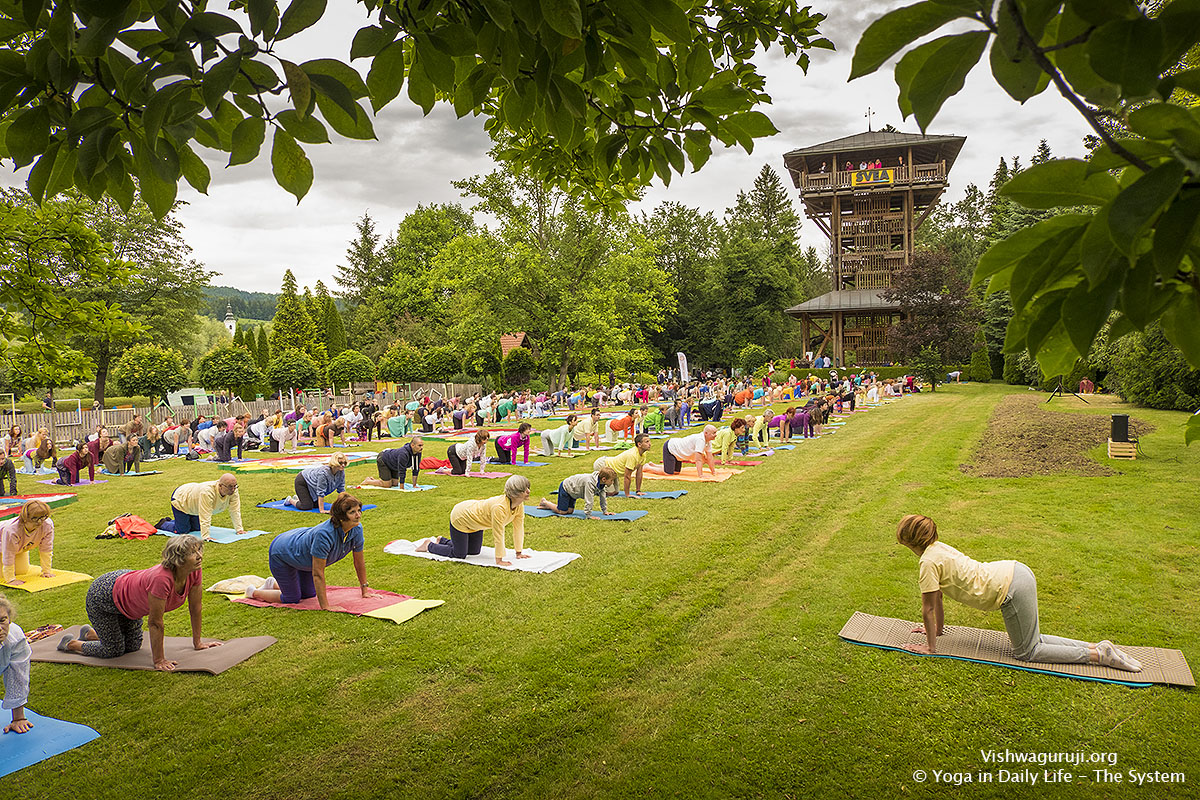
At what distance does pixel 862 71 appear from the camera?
1.08m

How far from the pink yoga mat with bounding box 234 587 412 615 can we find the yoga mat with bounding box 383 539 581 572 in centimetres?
128

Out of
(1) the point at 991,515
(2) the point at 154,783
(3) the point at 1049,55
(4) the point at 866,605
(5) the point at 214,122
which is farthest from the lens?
(1) the point at 991,515

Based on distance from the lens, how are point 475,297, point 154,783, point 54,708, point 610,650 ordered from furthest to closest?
1. point 475,297
2. point 610,650
3. point 54,708
4. point 154,783

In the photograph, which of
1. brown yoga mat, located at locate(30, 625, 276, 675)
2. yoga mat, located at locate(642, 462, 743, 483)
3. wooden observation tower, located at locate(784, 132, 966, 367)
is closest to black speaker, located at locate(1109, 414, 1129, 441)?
yoga mat, located at locate(642, 462, 743, 483)

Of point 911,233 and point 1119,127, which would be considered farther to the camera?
point 911,233

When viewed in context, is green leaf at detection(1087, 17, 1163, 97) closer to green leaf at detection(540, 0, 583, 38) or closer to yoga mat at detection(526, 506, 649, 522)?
green leaf at detection(540, 0, 583, 38)

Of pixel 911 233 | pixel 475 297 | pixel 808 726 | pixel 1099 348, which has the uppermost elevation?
pixel 911 233

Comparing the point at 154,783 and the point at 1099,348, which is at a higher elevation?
the point at 1099,348

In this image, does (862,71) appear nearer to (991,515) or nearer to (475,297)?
(991,515)

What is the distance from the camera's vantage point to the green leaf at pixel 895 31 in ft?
3.28

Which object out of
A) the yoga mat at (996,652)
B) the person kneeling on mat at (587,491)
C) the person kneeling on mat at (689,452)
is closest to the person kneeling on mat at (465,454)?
the person kneeling on mat at (689,452)

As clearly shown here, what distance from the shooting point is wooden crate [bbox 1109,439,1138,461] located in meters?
12.7

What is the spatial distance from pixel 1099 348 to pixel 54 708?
87.3 feet

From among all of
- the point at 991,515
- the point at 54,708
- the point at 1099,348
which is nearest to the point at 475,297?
the point at 1099,348
